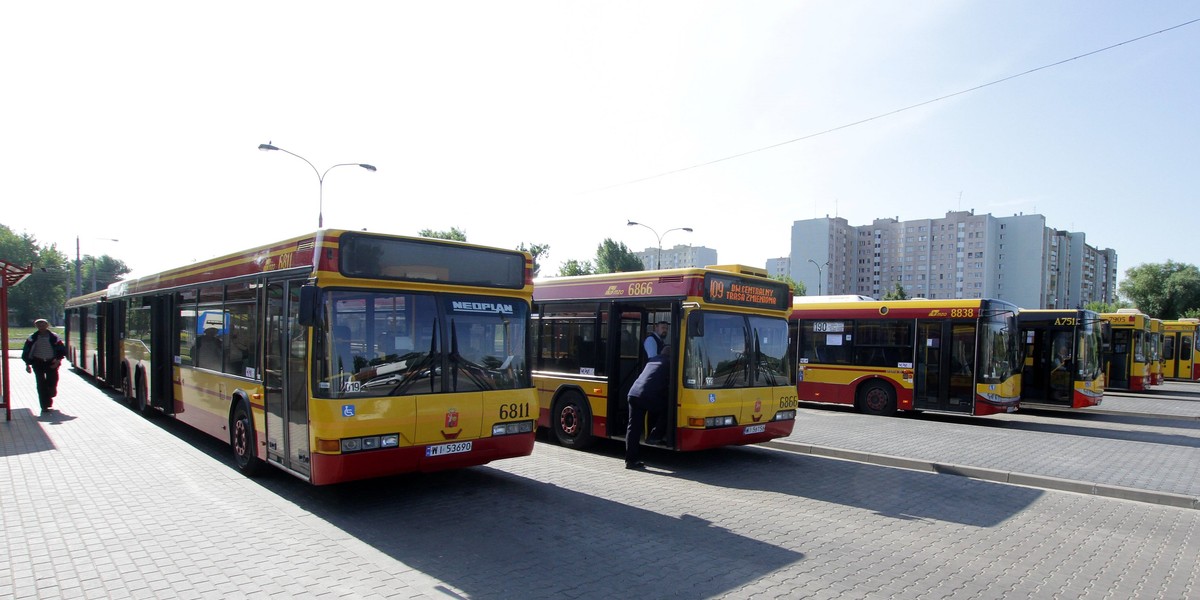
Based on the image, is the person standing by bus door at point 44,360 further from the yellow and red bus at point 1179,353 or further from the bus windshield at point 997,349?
the yellow and red bus at point 1179,353

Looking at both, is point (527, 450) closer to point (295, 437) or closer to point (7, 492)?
point (295, 437)

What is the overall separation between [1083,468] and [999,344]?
597 centimetres

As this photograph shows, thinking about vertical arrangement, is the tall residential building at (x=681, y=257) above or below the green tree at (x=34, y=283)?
above

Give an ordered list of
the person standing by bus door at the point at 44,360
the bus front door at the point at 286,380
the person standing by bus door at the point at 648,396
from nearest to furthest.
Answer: the bus front door at the point at 286,380
the person standing by bus door at the point at 648,396
the person standing by bus door at the point at 44,360

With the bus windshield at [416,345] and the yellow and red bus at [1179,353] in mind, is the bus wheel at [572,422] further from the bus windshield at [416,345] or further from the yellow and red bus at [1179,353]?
the yellow and red bus at [1179,353]

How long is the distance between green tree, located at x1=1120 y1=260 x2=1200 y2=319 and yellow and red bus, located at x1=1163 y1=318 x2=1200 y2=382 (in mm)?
36640

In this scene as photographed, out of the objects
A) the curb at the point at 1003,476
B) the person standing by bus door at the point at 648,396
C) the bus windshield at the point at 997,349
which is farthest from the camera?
the bus windshield at the point at 997,349

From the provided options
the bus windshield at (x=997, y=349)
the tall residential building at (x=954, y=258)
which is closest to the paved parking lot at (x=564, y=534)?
the bus windshield at (x=997, y=349)

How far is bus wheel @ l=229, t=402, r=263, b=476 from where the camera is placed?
785cm

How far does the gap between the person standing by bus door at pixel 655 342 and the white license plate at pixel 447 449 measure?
323 centimetres

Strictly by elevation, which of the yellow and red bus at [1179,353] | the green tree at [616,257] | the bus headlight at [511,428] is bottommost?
the yellow and red bus at [1179,353]

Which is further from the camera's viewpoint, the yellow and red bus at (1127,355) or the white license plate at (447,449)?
the yellow and red bus at (1127,355)

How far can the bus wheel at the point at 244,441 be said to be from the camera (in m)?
7.85

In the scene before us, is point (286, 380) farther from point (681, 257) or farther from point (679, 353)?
point (681, 257)
